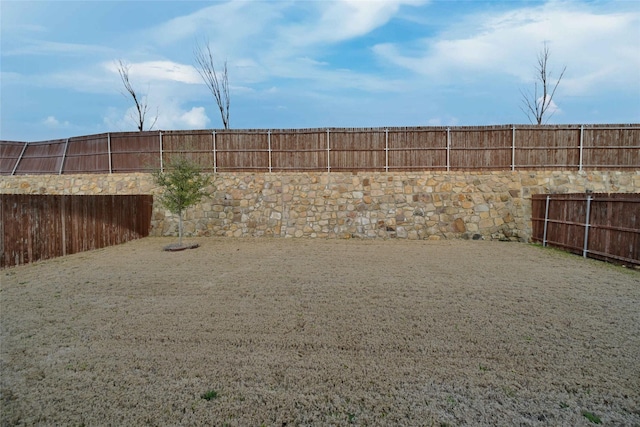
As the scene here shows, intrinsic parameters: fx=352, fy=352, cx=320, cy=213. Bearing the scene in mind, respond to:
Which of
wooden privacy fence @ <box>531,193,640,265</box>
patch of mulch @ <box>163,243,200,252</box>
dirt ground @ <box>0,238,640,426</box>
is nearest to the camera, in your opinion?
dirt ground @ <box>0,238,640,426</box>

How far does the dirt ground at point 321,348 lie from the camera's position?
267cm

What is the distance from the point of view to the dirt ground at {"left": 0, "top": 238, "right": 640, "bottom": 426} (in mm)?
2670

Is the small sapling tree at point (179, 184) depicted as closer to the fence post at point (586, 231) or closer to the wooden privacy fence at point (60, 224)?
the wooden privacy fence at point (60, 224)

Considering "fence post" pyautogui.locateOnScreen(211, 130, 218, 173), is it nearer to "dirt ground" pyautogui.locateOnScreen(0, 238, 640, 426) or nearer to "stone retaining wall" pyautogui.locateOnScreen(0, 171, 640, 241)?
"stone retaining wall" pyautogui.locateOnScreen(0, 171, 640, 241)

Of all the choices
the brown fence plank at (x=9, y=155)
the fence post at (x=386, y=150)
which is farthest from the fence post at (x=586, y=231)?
the brown fence plank at (x=9, y=155)

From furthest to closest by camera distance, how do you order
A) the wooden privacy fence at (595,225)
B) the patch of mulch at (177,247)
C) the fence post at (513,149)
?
the fence post at (513,149)
the patch of mulch at (177,247)
the wooden privacy fence at (595,225)

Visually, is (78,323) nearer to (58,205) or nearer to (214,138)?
(58,205)

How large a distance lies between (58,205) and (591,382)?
1155cm

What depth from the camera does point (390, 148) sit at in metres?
14.3

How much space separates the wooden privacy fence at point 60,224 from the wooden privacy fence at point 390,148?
299 cm

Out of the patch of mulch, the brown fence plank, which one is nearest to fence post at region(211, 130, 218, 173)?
the patch of mulch

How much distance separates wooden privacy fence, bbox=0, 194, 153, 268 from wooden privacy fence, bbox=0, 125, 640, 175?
2.99m

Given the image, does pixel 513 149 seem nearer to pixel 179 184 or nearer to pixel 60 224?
pixel 179 184

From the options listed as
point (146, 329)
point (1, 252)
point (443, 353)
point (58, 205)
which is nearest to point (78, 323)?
point (146, 329)
